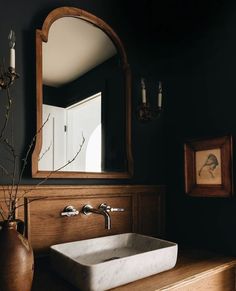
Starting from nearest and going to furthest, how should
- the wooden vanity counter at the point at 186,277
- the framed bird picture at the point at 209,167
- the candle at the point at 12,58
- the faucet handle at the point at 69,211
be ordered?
the wooden vanity counter at the point at 186,277
the candle at the point at 12,58
the faucet handle at the point at 69,211
the framed bird picture at the point at 209,167

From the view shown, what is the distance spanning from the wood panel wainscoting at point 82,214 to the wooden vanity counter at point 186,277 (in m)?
0.12

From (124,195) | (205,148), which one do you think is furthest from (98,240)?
(205,148)

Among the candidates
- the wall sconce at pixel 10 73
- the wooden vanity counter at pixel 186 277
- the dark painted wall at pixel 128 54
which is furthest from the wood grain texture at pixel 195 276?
the wall sconce at pixel 10 73

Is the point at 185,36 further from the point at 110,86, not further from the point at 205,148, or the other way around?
the point at 205,148

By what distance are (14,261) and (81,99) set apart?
766mm

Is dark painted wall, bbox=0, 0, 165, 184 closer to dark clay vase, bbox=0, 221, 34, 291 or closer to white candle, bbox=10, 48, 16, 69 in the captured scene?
white candle, bbox=10, 48, 16, 69

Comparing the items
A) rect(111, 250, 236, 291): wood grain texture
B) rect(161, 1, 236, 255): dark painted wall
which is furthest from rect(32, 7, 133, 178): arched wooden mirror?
rect(111, 250, 236, 291): wood grain texture

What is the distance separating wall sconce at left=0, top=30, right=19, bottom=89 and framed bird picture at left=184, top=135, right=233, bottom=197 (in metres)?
0.88

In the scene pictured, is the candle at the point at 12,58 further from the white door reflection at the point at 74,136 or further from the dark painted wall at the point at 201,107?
the dark painted wall at the point at 201,107

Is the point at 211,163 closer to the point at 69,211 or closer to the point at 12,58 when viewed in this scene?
the point at 69,211

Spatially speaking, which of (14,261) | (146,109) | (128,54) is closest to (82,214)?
(14,261)

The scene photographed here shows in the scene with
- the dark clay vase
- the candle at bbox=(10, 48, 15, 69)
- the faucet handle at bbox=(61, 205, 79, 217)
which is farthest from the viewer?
the faucet handle at bbox=(61, 205, 79, 217)

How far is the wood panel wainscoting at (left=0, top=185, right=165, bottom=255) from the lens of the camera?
1.14 m

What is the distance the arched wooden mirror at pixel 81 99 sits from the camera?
1.21 metres
